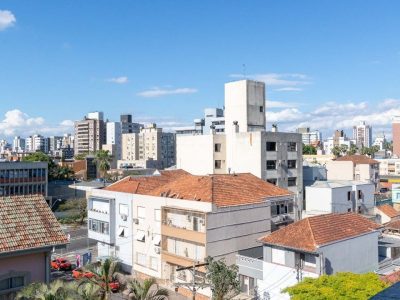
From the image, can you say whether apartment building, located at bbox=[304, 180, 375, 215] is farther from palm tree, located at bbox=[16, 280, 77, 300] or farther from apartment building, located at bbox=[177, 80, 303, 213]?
palm tree, located at bbox=[16, 280, 77, 300]

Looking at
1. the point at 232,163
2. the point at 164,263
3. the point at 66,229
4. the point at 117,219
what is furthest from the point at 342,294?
the point at 66,229

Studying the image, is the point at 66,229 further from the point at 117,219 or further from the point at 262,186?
the point at 262,186

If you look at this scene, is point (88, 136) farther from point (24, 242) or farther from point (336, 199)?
point (24, 242)

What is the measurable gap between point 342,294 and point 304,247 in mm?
6714

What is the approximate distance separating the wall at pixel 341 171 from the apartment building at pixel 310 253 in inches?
1785

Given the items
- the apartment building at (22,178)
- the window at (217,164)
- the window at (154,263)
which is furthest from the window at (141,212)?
the apartment building at (22,178)

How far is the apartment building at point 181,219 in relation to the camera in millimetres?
35812

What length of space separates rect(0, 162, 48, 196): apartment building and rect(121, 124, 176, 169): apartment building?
274 ft

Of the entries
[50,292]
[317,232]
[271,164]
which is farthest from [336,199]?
[50,292]

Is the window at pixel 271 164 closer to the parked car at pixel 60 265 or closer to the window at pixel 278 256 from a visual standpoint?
the window at pixel 278 256

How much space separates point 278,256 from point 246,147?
26013 millimetres

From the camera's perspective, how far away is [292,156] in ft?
190

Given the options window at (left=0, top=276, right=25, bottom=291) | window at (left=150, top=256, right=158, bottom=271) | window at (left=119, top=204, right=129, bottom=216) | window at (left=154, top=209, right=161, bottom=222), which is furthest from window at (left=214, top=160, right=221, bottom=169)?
window at (left=0, top=276, right=25, bottom=291)

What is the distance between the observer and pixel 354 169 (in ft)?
281
